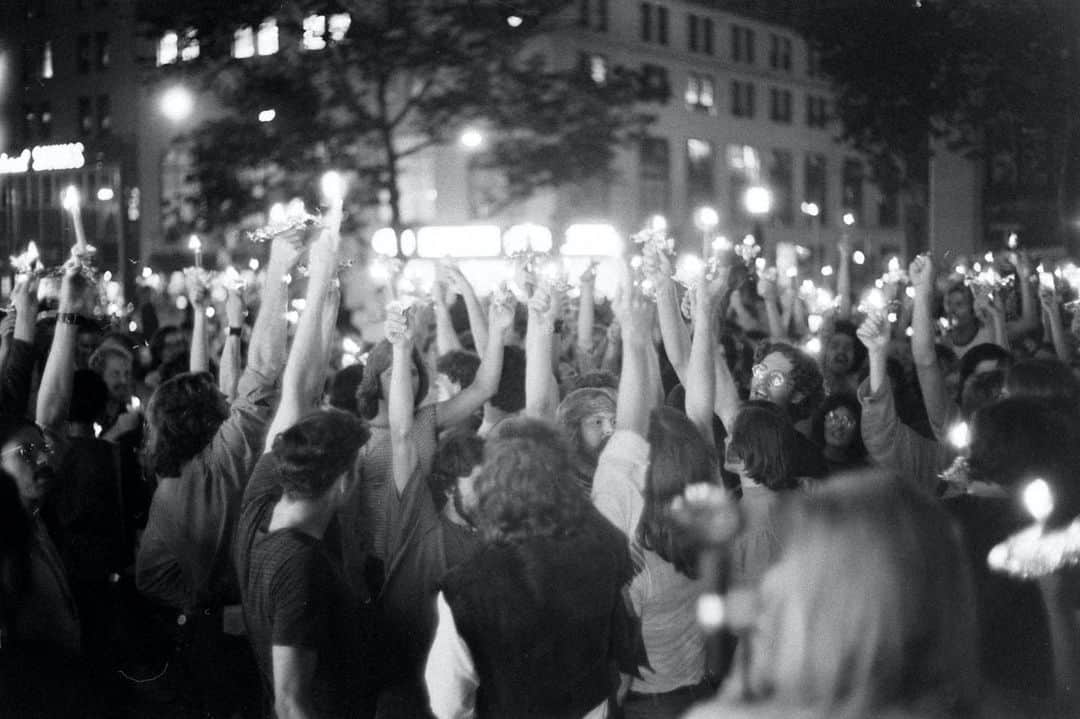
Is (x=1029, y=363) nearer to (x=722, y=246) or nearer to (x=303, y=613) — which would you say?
(x=303, y=613)

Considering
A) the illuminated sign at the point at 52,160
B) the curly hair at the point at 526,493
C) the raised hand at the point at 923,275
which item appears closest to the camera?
the curly hair at the point at 526,493

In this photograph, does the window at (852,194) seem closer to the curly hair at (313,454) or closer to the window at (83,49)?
the window at (83,49)

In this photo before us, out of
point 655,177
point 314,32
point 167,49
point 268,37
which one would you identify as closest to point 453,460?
point 314,32

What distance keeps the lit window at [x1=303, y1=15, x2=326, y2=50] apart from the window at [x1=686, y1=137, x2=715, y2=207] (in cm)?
→ 3491

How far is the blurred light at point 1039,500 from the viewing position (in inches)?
144

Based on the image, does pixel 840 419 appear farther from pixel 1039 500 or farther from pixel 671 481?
pixel 1039 500

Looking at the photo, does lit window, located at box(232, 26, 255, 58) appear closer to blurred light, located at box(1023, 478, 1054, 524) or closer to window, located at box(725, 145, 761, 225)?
blurred light, located at box(1023, 478, 1054, 524)

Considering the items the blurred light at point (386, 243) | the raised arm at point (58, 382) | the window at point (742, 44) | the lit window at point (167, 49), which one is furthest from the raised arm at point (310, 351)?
the window at point (742, 44)

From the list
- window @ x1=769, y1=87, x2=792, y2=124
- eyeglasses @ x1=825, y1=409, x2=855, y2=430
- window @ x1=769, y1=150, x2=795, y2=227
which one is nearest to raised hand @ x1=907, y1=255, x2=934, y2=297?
eyeglasses @ x1=825, y1=409, x2=855, y2=430

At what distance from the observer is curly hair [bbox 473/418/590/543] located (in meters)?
3.82

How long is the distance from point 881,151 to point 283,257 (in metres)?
20.9

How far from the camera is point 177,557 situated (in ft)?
16.7

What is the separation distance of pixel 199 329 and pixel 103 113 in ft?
172

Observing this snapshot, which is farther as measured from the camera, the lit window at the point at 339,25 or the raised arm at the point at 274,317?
the lit window at the point at 339,25
